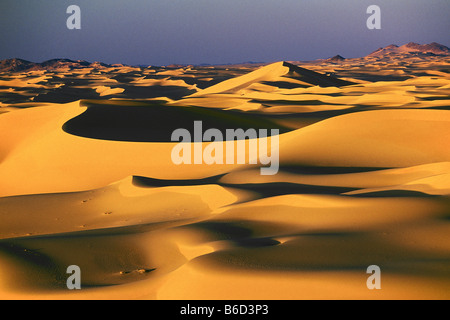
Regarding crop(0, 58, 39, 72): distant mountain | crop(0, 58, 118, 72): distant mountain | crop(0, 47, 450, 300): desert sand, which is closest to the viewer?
crop(0, 47, 450, 300): desert sand

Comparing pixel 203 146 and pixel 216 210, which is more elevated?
pixel 203 146

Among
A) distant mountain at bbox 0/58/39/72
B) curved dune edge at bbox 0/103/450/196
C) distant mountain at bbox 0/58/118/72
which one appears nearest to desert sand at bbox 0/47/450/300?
curved dune edge at bbox 0/103/450/196

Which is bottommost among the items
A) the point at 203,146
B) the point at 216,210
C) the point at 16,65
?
the point at 216,210

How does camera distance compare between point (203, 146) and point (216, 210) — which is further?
point (203, 146)

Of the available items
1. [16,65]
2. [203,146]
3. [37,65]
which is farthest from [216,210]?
[37,65]

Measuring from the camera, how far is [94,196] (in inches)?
376

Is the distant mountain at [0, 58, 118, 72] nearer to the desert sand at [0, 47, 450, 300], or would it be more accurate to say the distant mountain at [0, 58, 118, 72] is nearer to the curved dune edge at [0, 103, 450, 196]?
the desert sand at [0, 47, 450, 300]

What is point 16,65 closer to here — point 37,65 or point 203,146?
point 37,65

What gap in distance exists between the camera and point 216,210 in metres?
7.29

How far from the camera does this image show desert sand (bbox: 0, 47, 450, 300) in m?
4.18

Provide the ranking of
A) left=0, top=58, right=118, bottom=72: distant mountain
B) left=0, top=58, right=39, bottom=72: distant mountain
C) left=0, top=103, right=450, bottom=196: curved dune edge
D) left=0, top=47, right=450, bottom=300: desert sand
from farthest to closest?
left=0, top=58, right=118, bottom=72: distant mountain < left=0, top=58, right=39, bottom=72: distant mountain < left=0, top=103, right=450, bottom=196: curved dune edge < left=0, top=47, right=450, bottom=300: desert sand
